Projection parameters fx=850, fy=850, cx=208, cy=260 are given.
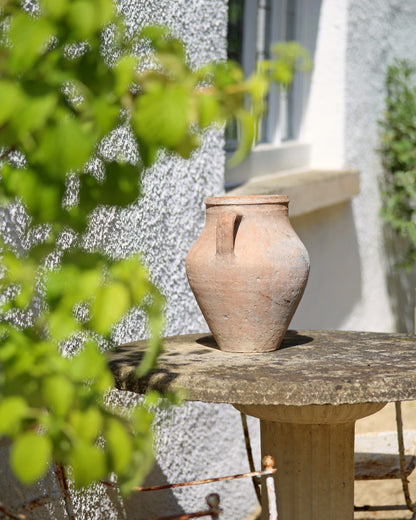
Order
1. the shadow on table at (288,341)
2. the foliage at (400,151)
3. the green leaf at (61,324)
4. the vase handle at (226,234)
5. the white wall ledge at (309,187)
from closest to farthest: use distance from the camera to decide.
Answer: the green leaf at (61,324) → the vase handle at (226,234) → the shadow on table at (288,341) → the white wall ledge at (309,187) → the foliage at (400,151)

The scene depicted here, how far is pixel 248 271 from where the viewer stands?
7.33ft

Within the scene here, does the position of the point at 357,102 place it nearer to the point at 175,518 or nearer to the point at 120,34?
the point at 175,518

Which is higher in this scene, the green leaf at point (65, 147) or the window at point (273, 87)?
the window at point (273, 87)

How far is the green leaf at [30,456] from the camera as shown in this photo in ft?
2.60

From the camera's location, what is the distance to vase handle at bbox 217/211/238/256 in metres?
2.24

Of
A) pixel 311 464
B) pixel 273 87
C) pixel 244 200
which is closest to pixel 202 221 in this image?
pixel 273 87

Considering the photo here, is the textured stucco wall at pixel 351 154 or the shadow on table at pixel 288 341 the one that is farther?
the textured stucco wall at pixel 351 154

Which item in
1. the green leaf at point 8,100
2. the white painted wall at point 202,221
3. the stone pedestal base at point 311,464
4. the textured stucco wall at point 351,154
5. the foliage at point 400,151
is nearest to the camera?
the green leaf at point 8,100

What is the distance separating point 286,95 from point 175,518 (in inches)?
143

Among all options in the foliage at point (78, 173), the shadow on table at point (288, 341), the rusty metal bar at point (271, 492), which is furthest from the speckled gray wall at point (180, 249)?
the foliage at point (78, 173)

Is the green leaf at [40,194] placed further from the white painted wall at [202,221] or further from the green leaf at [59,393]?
the white painted wall at [202,221]

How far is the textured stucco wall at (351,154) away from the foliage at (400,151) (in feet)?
0.26

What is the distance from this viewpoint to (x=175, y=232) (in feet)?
10.4

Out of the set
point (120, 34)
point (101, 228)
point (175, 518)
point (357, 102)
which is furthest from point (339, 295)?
point (120, 34)
